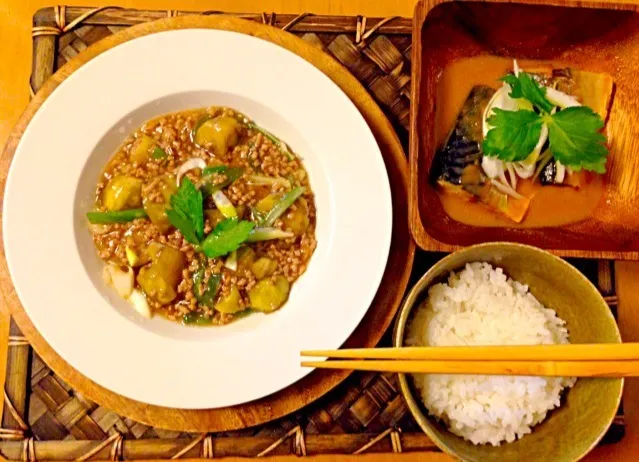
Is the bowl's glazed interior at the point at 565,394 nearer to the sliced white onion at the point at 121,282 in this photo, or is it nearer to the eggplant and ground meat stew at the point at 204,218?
the eggplant and ground meat stew at the point at 204,218

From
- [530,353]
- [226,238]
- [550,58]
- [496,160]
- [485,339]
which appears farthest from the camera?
[550,58]

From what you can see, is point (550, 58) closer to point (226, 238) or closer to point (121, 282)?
point (226, 238)

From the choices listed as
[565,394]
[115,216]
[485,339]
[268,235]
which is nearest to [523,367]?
[485,339]

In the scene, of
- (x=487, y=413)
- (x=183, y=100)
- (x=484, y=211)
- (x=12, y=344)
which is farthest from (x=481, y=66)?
(x=12, y=344)

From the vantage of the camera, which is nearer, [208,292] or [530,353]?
[530,353]

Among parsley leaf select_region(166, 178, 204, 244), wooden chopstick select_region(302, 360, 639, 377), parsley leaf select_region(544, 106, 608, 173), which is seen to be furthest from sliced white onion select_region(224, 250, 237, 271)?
parsley leaf select_region(544, 106, 608, 173)

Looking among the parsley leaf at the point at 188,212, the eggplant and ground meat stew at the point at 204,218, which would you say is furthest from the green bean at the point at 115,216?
the parsley leaf at the point at 188,212
